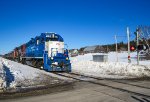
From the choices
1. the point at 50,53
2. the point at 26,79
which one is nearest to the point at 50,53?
the point at 50,53

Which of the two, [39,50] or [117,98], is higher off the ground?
[39,50]

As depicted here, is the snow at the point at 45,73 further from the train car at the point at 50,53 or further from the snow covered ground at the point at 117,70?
the train car at the point at 50,53

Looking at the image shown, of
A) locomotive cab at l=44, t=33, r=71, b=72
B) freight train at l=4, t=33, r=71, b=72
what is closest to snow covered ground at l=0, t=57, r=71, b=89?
locomotive cab at l=44, t=33, r=71, b=72

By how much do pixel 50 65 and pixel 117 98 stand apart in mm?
14018

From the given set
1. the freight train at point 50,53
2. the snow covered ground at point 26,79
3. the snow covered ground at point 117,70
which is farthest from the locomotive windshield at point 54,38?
the snow covered ground at point 26,79

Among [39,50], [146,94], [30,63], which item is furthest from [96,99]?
[30,63]

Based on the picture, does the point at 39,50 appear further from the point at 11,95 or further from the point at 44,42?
the point at 11,95

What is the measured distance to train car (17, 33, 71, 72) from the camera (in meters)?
23.0

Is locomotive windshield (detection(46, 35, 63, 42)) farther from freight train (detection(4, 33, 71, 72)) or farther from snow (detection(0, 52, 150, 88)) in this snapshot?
snow (detection(0, 52, 150, 88))

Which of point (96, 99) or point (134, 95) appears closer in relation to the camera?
point (96, 99)

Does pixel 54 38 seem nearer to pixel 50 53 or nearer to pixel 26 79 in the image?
pixel 50 53

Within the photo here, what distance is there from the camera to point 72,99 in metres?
9.34

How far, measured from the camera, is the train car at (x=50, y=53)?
75.5 ft

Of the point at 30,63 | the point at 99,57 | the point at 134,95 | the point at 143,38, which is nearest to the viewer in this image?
the point at 134,95
